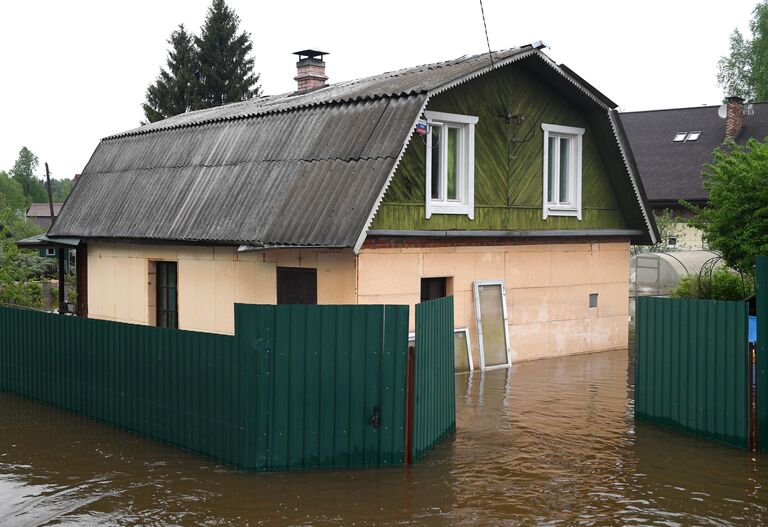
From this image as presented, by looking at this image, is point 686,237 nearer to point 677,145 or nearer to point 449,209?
point 677,145

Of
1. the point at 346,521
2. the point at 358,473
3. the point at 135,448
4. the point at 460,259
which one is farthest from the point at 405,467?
the point at 460,259

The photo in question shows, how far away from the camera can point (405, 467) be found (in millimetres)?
9859

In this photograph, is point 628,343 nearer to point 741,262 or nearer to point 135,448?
point 741,262

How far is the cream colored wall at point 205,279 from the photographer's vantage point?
15445 millimetres

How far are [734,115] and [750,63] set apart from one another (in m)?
16.8

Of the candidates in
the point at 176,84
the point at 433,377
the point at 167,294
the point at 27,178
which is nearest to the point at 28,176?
the point at 27,178

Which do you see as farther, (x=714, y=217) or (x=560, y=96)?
(x=714, y=217)

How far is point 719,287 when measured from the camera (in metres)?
23.7

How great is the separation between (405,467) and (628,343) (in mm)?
12454

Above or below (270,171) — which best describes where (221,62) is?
above

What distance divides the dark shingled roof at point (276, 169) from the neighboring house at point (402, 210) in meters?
0.04

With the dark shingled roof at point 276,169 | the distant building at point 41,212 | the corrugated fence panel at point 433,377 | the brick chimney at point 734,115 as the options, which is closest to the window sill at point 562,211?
the dark shingled roof at point 276,169

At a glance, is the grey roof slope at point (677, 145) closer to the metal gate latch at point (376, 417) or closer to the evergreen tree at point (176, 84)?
the evergreen tree at point (176, 84)

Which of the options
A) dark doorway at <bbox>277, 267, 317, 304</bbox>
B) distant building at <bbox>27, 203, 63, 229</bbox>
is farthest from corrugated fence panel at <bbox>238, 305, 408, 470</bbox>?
distant building at <bbox>27, 203, 63, 229</bbox>
